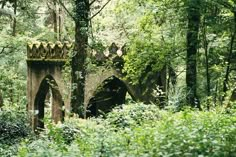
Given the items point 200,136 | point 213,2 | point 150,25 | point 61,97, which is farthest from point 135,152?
point 61,97

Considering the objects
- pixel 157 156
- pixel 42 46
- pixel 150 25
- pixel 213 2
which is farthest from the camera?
pixel 42 46

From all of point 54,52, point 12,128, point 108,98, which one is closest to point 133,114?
point 12,128

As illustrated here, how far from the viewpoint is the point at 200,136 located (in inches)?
171

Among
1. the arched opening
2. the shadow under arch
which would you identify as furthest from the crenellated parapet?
the arched opening

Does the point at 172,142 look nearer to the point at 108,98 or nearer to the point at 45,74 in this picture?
the point at 45,74

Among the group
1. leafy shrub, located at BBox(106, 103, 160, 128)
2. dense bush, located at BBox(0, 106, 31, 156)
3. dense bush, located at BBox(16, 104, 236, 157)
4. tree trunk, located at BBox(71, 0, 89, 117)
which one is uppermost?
tree trunk, located at BBox(71, 0, 89, 117)

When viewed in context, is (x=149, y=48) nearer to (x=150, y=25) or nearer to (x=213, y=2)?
(x=150, y=25)

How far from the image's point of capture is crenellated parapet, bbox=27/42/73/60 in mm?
14707

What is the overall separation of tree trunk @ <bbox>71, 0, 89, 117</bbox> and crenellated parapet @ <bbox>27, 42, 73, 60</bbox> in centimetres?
469

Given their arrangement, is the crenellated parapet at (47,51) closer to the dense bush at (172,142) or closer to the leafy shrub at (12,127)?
the leafy shrub at (12,127)

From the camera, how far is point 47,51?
49.6ft

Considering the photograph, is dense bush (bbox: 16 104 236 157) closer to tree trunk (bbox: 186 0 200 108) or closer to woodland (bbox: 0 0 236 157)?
woodland (bbox: 0 0 236 157)

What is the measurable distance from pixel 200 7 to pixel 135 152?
5.50 meters

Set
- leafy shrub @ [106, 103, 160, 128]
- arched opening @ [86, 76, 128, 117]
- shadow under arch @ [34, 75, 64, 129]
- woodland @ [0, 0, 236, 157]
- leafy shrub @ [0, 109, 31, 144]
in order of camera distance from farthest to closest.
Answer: arched opening @ [86, 76, 128, 117]
shadow under arch @ [34, 75, 64, 129]
leafy shrub @ [0, 109, 31, 144]
leafy shrub @ [106, 103, 160, 128]
woodland @ [0, 0, 236, 157]
